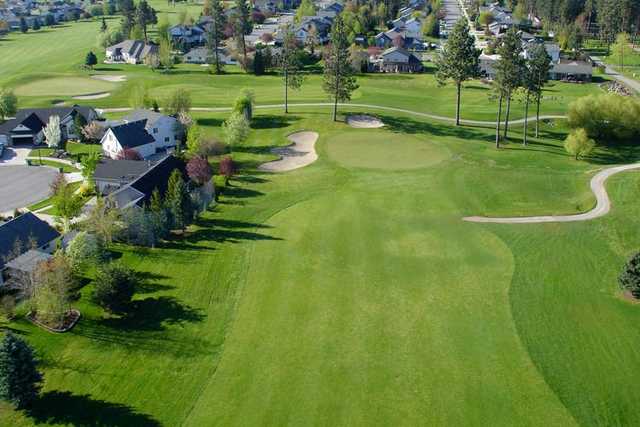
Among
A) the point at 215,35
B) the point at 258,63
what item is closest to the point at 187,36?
the point at 215,35

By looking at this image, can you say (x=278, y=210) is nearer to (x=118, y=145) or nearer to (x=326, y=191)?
(x=326, y=191)

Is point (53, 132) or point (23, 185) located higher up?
point (53, 132)

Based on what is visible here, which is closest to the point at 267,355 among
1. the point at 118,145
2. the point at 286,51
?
the point at 118,145

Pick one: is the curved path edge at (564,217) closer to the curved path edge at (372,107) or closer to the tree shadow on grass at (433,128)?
the tree shadow on grass at (433,128)

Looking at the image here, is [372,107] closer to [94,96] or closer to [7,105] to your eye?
[94,96]

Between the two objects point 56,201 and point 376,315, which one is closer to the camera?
point 376,315
